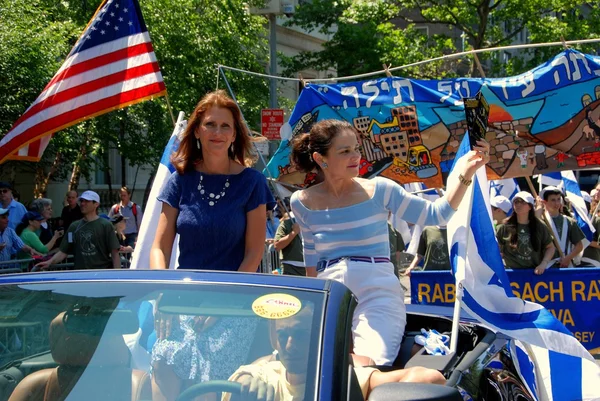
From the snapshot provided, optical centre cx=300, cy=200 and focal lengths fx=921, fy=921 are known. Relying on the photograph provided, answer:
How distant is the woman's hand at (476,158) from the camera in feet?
15.8

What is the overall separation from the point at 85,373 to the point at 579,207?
10.4 metres

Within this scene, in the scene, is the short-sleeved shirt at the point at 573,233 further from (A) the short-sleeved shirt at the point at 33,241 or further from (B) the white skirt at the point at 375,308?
(A) the short-sleeved shirt at the point at 33,241

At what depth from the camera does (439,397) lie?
2.65 m

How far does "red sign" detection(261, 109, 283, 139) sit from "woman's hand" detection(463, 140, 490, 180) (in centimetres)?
1187

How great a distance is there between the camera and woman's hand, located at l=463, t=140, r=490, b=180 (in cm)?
480

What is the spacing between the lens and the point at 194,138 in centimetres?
500

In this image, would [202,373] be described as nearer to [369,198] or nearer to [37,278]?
[37,278]

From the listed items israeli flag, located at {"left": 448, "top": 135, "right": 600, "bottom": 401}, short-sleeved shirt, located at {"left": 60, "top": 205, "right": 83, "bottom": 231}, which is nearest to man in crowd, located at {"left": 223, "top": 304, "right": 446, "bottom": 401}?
israeli flag, located at {"left": 448, "top": 135, "right": 600, "bottom": 401}

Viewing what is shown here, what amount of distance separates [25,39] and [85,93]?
742cm

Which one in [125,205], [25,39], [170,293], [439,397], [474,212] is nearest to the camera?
[439,397]

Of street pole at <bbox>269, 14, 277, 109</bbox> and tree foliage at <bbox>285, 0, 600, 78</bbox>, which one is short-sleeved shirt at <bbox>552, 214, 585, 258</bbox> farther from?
tree foliage at <bbox>285, 0, 600, 78</bbox>

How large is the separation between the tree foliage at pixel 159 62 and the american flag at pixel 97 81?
23.4ft

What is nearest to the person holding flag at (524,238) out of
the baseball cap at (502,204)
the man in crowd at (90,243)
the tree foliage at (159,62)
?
the baseball cap at (502,204)

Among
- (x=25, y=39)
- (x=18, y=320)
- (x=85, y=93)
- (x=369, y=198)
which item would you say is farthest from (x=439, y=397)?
(x=25, y=39)
